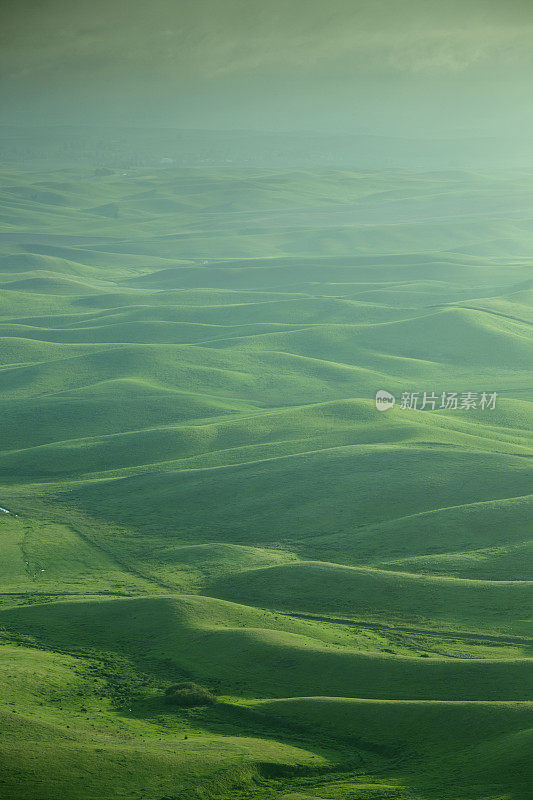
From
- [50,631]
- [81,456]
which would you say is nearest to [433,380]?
[81,456]

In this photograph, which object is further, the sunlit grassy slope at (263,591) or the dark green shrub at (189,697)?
the dark green shrub at (189,697)

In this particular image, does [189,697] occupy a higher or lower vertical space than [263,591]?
lower

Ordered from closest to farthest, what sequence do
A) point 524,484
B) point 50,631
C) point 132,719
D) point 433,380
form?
point 132,719, point 50,631, point 524,484, point 433,380

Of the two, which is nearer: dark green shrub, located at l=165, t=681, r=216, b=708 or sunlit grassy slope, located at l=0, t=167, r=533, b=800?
sunlit grassy slope, located at l=0, t=167, r=533, b=800

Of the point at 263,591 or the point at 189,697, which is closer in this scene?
the point at 189,697

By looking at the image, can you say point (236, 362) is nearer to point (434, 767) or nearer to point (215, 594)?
point (215, 594)

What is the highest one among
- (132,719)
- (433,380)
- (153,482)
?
(433,380)

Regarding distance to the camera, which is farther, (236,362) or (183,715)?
(236,362)

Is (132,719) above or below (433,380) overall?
below
